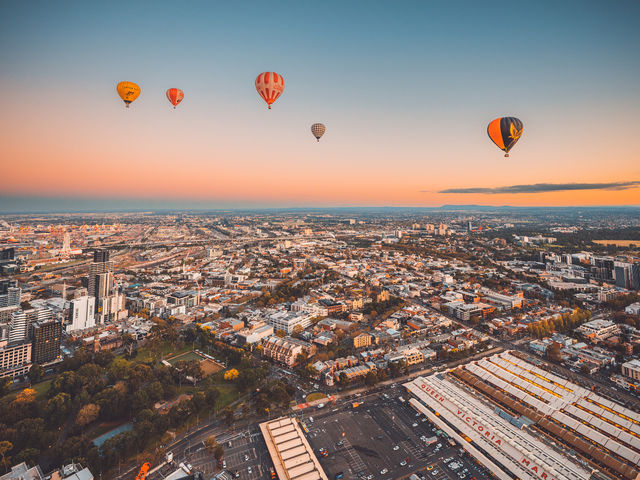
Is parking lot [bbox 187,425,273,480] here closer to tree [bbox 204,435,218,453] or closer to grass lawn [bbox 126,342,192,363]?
tree [bbox 204,435,218,453]

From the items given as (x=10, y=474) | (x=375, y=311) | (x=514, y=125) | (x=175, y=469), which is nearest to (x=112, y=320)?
(x=10, y=474)

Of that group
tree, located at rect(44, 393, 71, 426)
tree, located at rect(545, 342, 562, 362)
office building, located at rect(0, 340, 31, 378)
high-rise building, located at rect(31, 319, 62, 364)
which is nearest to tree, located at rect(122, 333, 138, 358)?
high-rise building, located at rect(31, 319, 62, 364)

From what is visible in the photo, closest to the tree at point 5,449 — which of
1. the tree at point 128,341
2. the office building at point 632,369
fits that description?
the tree at point 128,341

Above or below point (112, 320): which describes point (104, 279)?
above

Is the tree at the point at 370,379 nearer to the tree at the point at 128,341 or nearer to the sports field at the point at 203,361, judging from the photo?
the sports field at the point at 203,361

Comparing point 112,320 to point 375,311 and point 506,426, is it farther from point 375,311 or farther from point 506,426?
point 506,426

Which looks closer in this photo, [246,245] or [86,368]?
[86,368]

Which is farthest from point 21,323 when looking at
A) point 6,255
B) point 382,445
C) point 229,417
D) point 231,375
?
point 6,255
